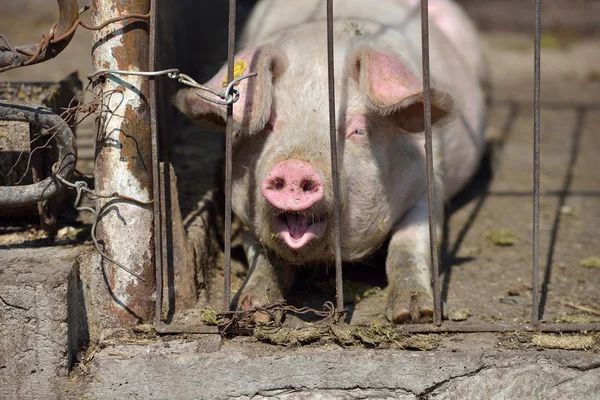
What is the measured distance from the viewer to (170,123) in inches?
160

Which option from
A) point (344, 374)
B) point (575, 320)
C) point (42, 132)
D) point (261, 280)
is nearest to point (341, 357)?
point (344, 374)

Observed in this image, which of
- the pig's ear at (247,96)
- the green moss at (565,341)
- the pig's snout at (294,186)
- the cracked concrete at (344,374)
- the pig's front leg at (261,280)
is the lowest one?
the cracked concrete at (344,374)

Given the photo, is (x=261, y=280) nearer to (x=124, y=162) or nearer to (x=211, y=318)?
(x=211, y=318)

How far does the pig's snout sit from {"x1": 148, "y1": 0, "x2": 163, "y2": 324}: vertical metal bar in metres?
0.37

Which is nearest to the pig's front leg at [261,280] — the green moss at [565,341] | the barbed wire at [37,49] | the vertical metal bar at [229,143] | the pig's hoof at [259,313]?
the pig's hoof at [259,313]

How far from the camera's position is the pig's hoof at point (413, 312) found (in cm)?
289

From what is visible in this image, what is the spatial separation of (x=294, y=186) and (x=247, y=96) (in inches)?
17.2

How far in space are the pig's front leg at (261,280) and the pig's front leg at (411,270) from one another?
1.37 ft

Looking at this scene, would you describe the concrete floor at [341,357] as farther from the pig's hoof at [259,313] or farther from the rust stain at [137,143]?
the rust stain at [137,143]

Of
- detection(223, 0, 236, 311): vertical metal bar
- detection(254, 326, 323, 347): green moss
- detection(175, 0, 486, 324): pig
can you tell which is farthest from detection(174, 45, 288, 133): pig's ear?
detection(254, 326, 323, 347): green moss

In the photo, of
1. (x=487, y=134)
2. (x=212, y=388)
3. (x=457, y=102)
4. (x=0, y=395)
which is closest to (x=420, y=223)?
(x=457, y=102)

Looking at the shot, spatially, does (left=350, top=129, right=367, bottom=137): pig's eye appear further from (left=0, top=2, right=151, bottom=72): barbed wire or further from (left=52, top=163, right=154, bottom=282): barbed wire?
(left=0, top=2, right=151, bottom=72): barbed wire

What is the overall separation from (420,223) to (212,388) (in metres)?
1.32

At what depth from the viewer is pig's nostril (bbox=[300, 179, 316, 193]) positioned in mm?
2744
